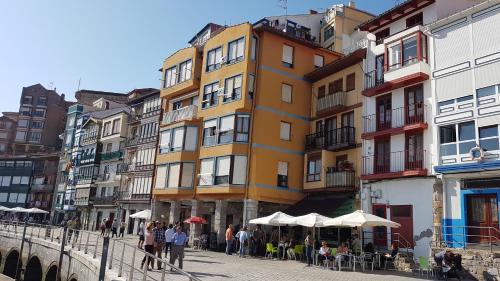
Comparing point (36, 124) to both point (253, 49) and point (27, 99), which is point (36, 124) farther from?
point (253, 49)

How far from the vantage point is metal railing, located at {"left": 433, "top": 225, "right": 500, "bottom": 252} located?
20828 mm

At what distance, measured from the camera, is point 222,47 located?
37.4 m

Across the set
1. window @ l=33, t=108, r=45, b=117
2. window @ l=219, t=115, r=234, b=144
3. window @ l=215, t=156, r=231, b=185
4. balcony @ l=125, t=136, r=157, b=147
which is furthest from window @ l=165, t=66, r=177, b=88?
window @ l=33, t=108, r=45, b=117

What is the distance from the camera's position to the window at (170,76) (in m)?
43.4

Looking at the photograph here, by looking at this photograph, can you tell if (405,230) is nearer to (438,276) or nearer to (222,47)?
(438,276)

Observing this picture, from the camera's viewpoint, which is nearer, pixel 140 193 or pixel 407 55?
pixel 407 55

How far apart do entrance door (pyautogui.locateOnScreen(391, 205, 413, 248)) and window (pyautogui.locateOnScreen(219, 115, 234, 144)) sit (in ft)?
44.6

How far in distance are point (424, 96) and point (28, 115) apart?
330ft

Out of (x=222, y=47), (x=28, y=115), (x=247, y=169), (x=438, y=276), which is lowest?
(x=438, y=276)

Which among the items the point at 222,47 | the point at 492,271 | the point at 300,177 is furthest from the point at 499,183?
the point at 222,47

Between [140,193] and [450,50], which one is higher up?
[450,50]

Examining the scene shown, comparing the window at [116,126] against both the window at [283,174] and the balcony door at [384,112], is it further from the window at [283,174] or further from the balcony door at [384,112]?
the balcony door at [384,112]

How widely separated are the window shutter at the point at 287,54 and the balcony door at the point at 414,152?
1343cm

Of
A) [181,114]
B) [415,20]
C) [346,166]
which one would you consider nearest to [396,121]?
[346,166]
